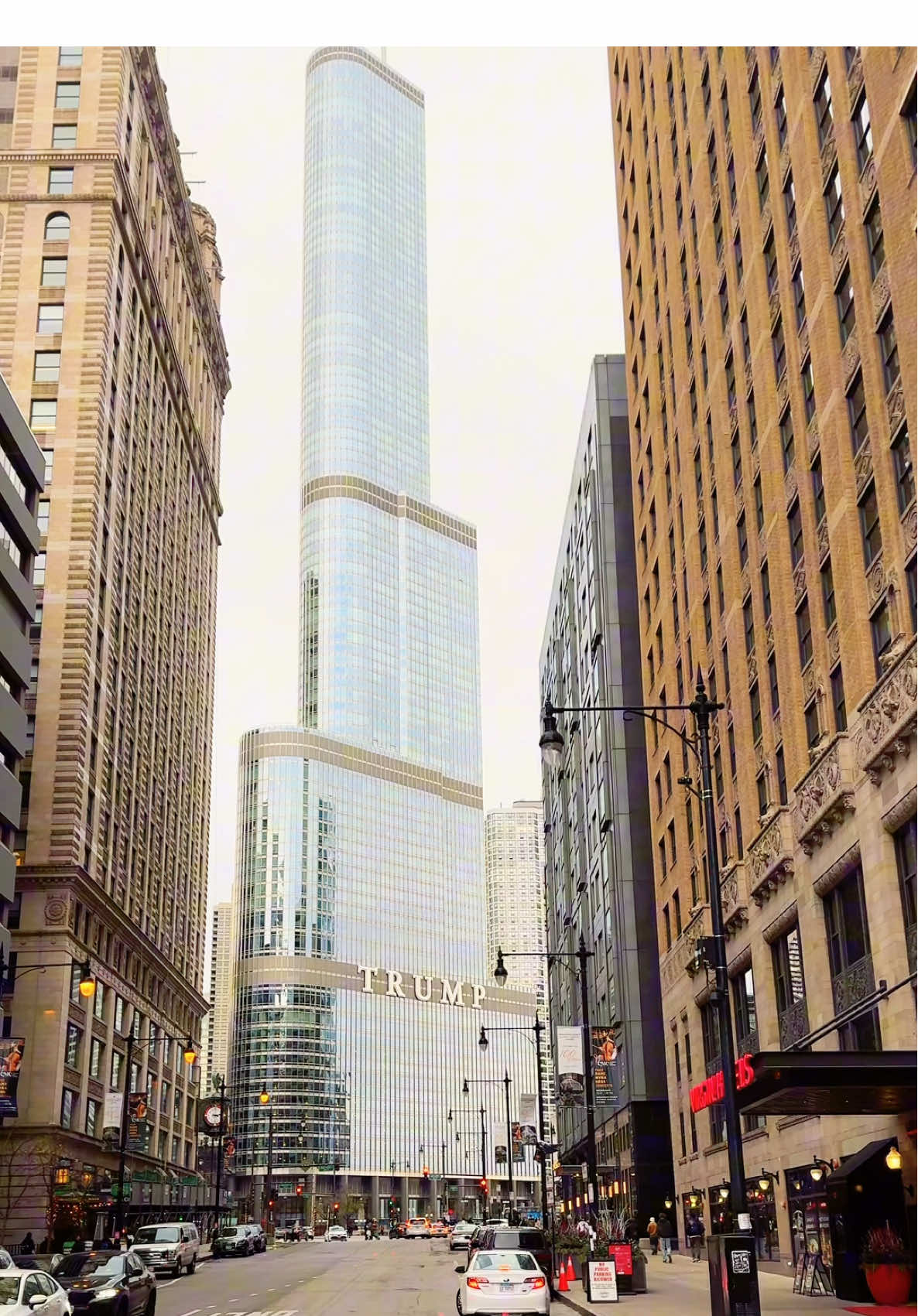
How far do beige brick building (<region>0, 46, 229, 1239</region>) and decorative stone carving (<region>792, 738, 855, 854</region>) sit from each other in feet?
139

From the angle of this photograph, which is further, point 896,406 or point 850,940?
point 850,940

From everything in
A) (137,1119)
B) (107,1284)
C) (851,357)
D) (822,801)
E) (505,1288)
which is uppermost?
(851,357)

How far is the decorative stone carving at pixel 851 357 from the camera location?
3522cm

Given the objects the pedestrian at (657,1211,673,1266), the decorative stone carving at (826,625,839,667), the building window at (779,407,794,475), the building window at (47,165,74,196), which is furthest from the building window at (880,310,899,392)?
the building window at (47,165,74,196)

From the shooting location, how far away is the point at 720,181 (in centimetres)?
5225

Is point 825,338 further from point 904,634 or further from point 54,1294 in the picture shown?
point 54,1294

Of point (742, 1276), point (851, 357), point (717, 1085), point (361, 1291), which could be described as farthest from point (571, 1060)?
point (851, 357)

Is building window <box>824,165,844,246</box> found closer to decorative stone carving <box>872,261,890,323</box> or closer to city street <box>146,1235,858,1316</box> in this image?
decorative stone carving <box>872,261,890,323</box>

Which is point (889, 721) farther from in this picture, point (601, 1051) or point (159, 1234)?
point (159, 1234)

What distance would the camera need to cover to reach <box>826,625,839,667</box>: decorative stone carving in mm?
37219

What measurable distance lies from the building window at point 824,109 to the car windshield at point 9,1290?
33.8 meters

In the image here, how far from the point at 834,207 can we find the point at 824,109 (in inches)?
129

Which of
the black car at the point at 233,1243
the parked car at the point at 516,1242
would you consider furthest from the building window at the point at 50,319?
the parked car at the point at 516,1242

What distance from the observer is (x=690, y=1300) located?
111ft
